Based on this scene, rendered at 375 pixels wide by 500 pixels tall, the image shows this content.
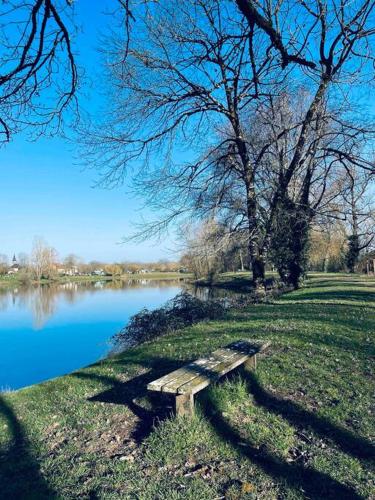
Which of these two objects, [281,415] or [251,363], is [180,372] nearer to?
[281,415]

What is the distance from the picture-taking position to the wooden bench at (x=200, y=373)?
3.67 meters

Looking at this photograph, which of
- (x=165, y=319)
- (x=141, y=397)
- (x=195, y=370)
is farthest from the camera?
(x=165, y=319)

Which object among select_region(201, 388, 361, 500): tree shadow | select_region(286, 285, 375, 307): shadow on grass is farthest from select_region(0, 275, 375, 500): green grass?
select_region(286, 285, 375, 307): shadow on grass

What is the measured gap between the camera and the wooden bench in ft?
12.1

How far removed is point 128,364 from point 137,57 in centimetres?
925

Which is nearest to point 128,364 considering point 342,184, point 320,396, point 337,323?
point 320,396

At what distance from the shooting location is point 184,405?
369 centimetres

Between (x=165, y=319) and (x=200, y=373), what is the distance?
7.48 metres

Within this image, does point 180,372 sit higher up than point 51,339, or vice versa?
point 180,372

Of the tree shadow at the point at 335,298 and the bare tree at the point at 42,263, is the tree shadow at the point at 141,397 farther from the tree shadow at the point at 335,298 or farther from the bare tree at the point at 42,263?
the bare tree at the point at 42,263

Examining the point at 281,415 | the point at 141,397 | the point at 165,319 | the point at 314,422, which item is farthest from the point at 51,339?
the point at 314,422

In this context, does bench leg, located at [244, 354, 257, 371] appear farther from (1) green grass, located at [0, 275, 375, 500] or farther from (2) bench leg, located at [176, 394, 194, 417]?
(2) bench leg, located at [176, 394, 194, 417]

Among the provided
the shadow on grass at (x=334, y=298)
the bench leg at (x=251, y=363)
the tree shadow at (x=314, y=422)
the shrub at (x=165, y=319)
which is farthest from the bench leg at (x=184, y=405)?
the shadow on grass at (x=334, y=298)

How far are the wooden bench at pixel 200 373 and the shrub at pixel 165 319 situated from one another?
567cm
